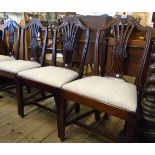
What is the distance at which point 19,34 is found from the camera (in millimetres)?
2012

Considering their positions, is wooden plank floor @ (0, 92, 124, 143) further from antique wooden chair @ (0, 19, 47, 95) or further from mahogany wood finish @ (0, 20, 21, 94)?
mahogany wood finish @ (0, 20, 21, 94)

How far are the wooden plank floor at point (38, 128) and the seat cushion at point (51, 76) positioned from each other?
1.45ft

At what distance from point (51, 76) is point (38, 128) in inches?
19.7

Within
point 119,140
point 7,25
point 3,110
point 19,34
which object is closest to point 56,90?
point 119,140

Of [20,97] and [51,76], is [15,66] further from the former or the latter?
[51,76]

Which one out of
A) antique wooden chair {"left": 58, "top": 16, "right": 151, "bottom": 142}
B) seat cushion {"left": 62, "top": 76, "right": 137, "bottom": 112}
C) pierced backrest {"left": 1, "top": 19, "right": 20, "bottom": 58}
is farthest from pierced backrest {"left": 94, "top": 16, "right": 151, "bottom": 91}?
pierced backrest {"left": 1, "top": 19, "right": 20, "bottom": 58}

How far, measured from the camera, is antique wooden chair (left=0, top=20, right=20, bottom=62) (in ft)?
6.75

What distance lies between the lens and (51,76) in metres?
1.37

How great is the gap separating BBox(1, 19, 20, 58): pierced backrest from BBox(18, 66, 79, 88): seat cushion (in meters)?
0.71

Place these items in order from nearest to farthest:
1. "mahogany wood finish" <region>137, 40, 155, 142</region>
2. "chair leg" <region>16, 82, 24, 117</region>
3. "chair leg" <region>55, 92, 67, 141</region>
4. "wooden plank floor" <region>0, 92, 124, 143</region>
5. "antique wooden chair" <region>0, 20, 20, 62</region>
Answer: "mahogany wood finish" <region>137, 40, 155, 142</region> → "chair leg" <region>55, 92, 67, 141</region> → "wooden plank floor" <region>0, 92, 124, 143</region> → "chair leg" <region>16, 82, 24, 117</region> → "antique wooden chair" <region>0, 20, 20, 62</region>

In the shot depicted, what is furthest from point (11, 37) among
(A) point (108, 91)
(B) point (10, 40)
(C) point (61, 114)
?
(A) point (108, 91)

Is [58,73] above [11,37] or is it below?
below
